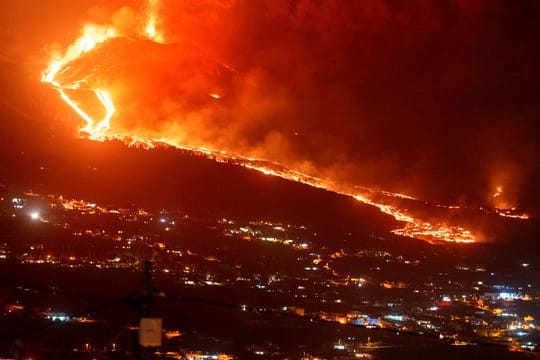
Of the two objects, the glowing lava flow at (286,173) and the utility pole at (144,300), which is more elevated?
the glowing lava flow at (286,173)

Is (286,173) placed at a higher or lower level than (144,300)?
higher

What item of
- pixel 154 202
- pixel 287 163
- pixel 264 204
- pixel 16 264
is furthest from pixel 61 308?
pixel 287 163

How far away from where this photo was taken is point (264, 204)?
3022 cm

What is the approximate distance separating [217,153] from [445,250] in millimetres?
10655

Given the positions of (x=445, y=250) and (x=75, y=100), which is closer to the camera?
(x=445, y=250)

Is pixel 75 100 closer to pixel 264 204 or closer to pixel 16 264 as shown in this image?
pixel 264 204

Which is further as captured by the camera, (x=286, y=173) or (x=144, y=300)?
(x=286, y=173)

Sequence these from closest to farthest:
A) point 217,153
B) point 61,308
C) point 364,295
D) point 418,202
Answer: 1. point 61,308
2. point 364,295
3. point 217,153
4. point 418,202

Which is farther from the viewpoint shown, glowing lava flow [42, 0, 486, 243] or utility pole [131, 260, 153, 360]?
glowing lava flow [42, 0, 486, 243]

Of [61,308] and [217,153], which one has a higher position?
[217,153]

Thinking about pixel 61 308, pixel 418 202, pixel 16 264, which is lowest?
pixel 61 308

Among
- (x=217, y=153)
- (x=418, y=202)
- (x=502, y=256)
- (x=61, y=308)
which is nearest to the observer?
(x=61, y=308)

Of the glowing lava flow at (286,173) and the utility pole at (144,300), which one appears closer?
the utility pole at (144,300)

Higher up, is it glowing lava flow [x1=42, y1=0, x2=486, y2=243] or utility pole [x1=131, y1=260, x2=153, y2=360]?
glowing lava flow [x1=42, y1=0, x2=486, y2=243]
